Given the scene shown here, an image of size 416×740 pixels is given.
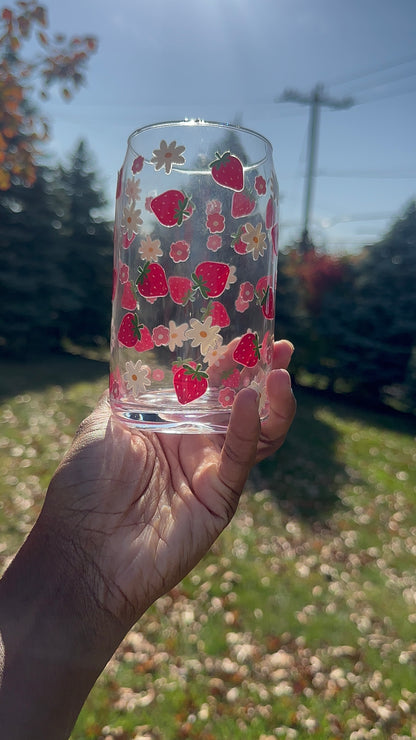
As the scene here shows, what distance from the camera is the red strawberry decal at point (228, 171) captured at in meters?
1.43

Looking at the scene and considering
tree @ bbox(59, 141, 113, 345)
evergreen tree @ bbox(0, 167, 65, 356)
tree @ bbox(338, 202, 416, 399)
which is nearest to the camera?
tree @ bbox(338, 202, 416, 399)

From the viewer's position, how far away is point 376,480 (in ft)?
24.6

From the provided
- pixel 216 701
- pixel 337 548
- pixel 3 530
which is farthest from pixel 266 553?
pixel 3 530

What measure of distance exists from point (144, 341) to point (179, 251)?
27cm

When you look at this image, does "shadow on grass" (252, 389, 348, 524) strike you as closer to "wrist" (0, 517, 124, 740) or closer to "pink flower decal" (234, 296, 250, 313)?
"wrist" (0, 517, 124, 740)

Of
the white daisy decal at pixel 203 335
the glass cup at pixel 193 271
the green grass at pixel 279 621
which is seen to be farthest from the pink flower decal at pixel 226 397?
the green grass at pixel 279 621

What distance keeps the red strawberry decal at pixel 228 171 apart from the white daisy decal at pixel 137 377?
0.56 m

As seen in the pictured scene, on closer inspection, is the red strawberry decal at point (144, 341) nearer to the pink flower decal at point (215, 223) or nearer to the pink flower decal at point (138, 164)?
the pink flower decal at point (215, 223)

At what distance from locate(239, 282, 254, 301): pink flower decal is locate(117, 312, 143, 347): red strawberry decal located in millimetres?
304

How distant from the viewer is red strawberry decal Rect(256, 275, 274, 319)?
152 cm

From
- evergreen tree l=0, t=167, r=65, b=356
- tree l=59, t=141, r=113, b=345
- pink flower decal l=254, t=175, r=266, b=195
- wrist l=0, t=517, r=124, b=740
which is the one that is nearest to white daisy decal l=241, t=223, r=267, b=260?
pink flower decal l=254, t=175, r=266, b=195

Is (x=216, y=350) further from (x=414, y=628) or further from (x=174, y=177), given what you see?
(x=414, y=628)

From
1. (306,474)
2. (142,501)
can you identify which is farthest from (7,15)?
(306,474)

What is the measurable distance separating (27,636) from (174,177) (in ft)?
4.17
